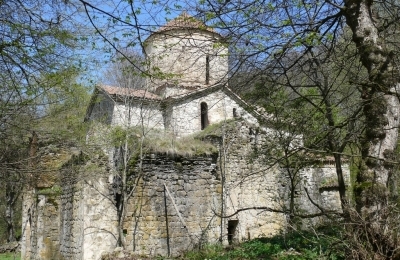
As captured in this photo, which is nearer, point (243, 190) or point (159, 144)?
point (159, 144)

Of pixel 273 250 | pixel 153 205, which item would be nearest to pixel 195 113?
pixel 153 205

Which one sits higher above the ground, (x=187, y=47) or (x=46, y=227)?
(x=187, y=47)

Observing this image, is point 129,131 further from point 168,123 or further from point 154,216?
point 168,123

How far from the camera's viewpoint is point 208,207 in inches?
402

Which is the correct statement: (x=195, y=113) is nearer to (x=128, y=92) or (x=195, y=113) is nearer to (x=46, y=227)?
(x=128, y=92)

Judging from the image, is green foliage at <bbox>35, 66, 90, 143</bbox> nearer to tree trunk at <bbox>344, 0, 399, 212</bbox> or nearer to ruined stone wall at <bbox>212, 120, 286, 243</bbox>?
ruined stone wall at <bbox>212, 120, 286, 243</bbox>

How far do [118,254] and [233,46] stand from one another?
4.62 metres

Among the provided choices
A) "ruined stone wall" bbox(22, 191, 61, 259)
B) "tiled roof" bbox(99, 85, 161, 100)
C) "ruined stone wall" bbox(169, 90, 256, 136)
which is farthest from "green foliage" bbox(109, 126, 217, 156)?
"ruined stone wall" bbox(169, 90, 256, 136)

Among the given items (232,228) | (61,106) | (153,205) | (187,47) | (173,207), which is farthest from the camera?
(232,228)

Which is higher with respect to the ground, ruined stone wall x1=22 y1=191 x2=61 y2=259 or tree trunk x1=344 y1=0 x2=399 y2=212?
tree trunk x1=344 y1=0 x2=399 y2=212

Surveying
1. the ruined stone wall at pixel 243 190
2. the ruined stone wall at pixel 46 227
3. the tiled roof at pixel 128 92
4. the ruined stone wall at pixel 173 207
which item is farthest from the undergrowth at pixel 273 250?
the tiled roof at pixel 128 92

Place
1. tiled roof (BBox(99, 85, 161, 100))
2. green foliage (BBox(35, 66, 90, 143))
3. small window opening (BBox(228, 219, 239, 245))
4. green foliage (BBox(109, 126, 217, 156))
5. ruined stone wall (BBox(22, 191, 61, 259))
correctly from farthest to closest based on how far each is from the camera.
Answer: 1. tiled roof (BBox(99, 85, 161, 100))
2. small window opening (BBox(228, 219, 239, 245))
3. ruined stone wall (BBox(22, 191, 61, 259))
4. green foliage (BBox(109, 126, 217, 156))
5. green foliage (BBox(35, 66, 90, 143))

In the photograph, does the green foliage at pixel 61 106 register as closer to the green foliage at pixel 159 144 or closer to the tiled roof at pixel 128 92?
the green foliage at pixel 159 144

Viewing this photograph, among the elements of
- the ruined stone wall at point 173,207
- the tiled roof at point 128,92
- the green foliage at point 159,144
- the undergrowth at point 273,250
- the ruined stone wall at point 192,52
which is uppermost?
the tiled roof at point 128,92
